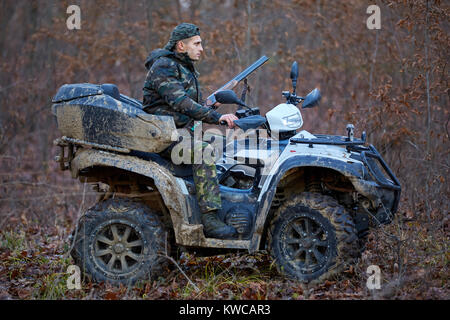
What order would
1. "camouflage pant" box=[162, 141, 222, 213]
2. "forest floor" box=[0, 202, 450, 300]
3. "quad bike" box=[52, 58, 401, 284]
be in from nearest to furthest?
1. "forest floor" box=[0, 202, 450, 300]
2. "quad bike" box=[52, 58, 401, 284]
3. "camouflage pant" box=[162, 141, 222, 213]

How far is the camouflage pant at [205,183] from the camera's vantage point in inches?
210

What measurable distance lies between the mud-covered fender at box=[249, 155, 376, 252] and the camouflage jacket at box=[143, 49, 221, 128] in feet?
2.58

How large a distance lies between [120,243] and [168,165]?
0.87 m

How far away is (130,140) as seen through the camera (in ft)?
17.5

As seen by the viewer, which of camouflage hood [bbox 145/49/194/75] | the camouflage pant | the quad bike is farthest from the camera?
camouflage hood [bbox 145/49/194/75]

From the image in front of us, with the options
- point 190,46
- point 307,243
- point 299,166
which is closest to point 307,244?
point 307,243

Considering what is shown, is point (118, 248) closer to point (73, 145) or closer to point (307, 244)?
point (73, 145)

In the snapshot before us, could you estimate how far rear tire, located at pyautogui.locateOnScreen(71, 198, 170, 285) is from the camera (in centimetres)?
539

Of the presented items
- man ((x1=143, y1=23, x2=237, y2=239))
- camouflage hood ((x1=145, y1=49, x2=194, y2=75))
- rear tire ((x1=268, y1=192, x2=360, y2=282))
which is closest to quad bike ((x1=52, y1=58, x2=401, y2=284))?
rear tire ((x1=268, y1=192, x2=360, y2=282))

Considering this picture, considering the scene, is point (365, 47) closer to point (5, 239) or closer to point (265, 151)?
point (265, 151)

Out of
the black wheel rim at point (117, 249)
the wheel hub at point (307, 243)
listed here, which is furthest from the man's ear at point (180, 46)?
the wheel hub at point (307, 243)

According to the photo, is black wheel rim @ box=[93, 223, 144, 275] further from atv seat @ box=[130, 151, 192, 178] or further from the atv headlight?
the atv headlight

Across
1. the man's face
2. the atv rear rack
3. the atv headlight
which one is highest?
the man's face

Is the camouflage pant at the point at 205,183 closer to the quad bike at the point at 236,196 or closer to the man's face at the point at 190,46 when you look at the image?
the quad bike at the point at 236,196
